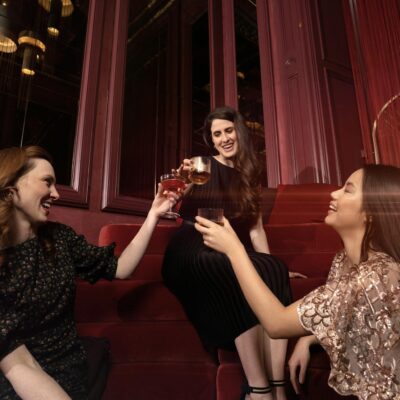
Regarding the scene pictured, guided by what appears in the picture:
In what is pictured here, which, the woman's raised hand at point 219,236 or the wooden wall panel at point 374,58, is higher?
the wooden wall panel at point 374,58

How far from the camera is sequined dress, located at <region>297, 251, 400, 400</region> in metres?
0.92

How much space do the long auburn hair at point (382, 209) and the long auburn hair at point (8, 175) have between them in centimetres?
107

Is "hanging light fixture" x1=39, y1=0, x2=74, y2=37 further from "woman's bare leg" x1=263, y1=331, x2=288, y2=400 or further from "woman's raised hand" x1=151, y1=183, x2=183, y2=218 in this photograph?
"woman's bare leg" x1=263, y1=331, x2=288, y2=400

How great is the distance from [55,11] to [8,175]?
2.51 meters

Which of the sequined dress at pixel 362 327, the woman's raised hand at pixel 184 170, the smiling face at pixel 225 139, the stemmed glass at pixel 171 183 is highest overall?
the smiling face at pixel 225 139

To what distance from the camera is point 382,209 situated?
43.1 inches

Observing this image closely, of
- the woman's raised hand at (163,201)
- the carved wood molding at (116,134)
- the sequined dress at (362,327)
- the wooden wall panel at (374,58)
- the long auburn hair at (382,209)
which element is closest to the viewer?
the sequined dress at (362,327)

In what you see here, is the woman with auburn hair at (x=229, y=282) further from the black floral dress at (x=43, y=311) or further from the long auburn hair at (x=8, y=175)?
the long auburn hair at (x=8, y=175)

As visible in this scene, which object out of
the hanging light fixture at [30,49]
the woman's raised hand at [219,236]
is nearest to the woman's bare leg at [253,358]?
the woman's raised hand at [219,236]

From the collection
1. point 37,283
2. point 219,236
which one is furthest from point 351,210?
point 37,283

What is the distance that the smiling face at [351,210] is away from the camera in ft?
3.77

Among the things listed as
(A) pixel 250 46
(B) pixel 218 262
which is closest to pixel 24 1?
(A) pixel 250 46

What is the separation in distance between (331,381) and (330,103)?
10.7ft

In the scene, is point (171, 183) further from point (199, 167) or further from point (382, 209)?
point (382, 209)
